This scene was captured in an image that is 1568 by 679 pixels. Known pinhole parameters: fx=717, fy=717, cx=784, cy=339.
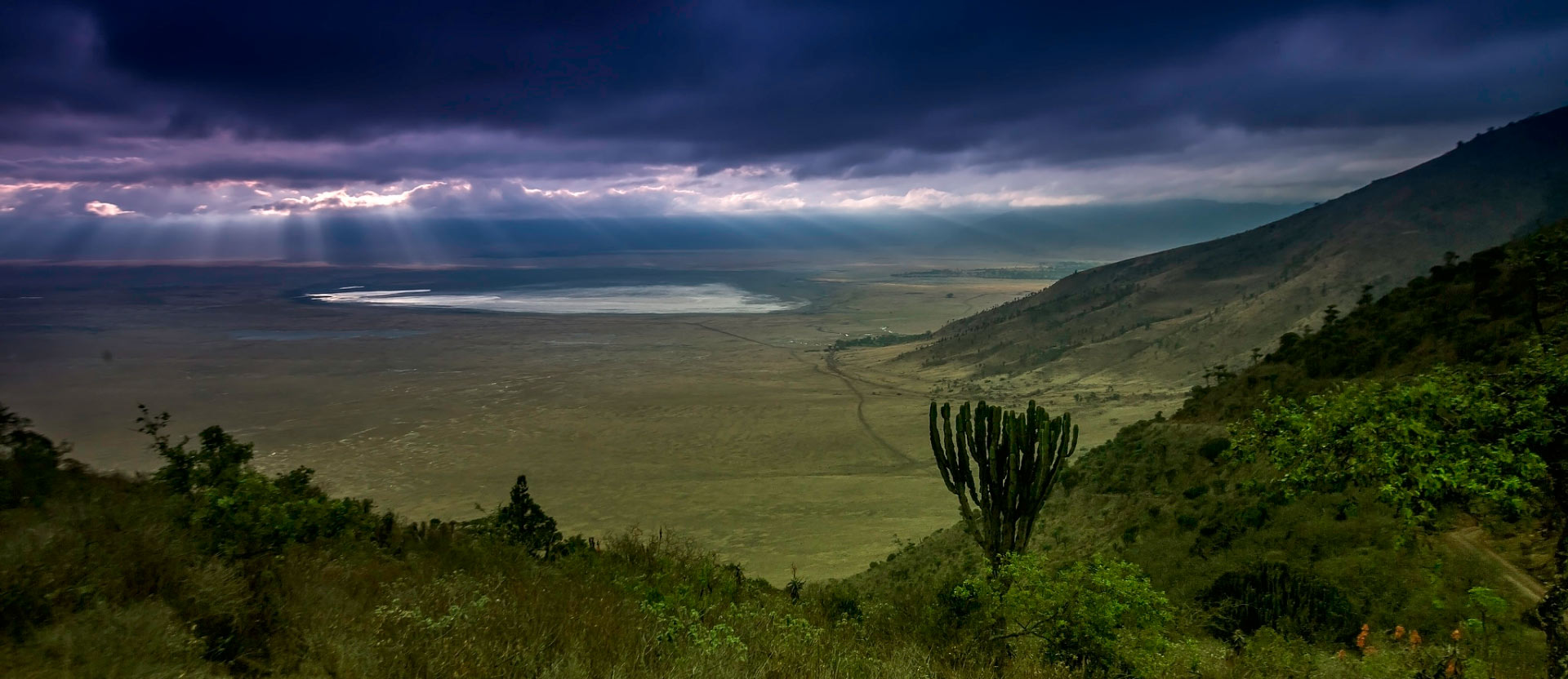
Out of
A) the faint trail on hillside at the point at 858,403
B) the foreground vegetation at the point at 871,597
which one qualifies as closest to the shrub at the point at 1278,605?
the foreground vegetation at the point at 871,597

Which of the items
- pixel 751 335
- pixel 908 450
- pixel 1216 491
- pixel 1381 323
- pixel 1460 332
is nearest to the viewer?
pixel 1216 491

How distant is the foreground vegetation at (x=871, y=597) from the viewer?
446 cm

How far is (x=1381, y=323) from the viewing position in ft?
72.7

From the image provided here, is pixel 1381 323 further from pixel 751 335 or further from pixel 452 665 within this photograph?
pixel 751 335

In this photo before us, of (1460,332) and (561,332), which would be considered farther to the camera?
(561,332)

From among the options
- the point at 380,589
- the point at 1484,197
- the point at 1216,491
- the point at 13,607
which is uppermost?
the point at 1484,197

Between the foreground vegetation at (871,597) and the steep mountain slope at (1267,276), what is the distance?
41.7 meters

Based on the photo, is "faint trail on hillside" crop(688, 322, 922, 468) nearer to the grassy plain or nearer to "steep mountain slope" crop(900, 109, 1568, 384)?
the grassy plain

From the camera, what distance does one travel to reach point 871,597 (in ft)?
42.8

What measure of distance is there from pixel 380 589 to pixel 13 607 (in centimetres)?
209

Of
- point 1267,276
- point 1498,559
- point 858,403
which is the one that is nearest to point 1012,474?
point 1498,559

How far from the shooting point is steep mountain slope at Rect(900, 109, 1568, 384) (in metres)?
52.0

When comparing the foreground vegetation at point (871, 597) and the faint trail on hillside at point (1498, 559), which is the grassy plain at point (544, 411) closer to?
the foreground vegetation at point (871, 597)

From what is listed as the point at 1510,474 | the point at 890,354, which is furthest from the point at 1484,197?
the point at 1510,474
